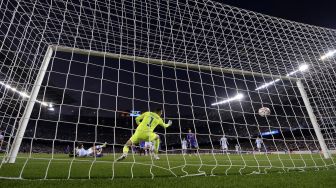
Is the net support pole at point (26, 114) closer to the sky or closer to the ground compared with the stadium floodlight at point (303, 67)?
closer to the ground

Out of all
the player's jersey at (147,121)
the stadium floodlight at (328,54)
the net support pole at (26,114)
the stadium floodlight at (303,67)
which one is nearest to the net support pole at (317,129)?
the stadium floodlight at (303,67)

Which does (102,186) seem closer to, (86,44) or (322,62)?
(86,44)

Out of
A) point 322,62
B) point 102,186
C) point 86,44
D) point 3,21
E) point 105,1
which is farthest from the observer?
point 322,62

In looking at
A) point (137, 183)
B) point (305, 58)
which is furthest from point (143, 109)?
point (137, 183)

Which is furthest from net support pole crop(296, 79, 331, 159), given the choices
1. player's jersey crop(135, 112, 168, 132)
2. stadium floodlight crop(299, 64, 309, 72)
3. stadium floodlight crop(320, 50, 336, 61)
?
player's jersey crop(135, 112, 168, 132)

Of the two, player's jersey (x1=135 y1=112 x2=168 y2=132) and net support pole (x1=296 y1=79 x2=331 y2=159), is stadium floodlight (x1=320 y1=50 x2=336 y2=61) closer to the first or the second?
net support pole (x1=296 y1=79 x2=331 y2=159)

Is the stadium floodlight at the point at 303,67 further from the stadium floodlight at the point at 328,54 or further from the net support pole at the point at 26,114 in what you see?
the net support pole at the point at 26,114

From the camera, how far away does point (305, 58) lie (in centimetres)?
755

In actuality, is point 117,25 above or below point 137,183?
above

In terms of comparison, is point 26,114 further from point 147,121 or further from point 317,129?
point 317,129

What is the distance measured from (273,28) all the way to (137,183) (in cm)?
606

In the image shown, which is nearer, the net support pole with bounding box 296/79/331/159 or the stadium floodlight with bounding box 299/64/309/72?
Answer: the net support pole with bounding box 296/79/331/159

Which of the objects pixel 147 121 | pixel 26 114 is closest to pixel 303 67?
pixel 147 121

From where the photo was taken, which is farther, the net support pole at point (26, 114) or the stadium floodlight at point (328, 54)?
the stadium floodlight at point (328, 54)
